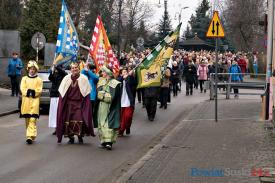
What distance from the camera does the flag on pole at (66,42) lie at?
1548cm

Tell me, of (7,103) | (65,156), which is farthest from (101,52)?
(7,103)

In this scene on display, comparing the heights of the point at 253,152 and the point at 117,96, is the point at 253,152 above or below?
below

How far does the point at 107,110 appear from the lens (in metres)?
13.1

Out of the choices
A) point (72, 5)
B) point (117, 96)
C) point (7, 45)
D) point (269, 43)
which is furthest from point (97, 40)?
point (72, 5)

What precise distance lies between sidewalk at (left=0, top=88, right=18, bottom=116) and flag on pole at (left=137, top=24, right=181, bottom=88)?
18.5ft

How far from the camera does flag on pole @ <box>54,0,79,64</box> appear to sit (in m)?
15.5

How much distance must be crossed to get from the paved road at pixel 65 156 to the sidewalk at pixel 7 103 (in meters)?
3.47

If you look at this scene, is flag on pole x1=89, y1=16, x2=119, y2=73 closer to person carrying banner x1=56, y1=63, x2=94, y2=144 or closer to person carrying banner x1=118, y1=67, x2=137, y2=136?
person carrying banner x1=118, y1=67, x2=137, y2=136

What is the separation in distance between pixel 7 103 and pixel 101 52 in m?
8.88

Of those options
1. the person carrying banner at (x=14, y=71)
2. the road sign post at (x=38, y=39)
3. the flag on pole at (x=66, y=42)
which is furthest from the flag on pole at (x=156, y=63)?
the road sign post at (x=38, y=39)

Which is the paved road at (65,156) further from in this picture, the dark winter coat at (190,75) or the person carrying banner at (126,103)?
the dark winter coat at (190,75)

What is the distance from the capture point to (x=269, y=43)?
18.9 meters

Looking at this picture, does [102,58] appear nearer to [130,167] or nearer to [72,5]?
[130,167]

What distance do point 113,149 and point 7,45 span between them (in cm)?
2325
